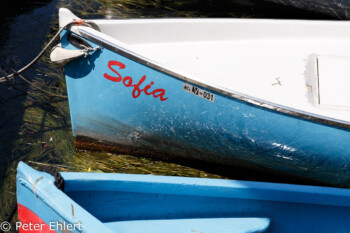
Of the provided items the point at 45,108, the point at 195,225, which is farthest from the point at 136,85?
the point at 45,108

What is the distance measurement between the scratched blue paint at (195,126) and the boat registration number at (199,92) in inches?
1.7

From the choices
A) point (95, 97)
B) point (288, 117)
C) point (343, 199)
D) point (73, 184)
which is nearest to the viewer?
point (73, 184)

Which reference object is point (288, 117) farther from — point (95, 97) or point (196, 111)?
point (95, 97)

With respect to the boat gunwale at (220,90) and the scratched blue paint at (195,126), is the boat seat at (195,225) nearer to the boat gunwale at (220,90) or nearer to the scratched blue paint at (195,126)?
the scratched blue paint at (195,126)

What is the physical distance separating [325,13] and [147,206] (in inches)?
201

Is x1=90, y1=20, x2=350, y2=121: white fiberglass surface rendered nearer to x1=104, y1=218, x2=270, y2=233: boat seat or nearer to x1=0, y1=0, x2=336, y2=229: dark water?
x1=0, y1=0, x2=336, y2=229: dark water

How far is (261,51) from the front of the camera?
4.70 meters

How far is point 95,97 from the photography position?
398cm

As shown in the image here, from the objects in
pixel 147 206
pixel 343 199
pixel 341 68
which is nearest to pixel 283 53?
pixel 341 68

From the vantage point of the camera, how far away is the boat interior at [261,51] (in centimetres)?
421

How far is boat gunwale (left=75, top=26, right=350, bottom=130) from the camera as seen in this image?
11.7ft

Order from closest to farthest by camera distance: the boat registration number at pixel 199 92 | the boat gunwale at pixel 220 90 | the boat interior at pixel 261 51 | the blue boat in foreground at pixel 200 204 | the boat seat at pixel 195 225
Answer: the blue boat in foreground at pixel 200 204
the boat seat at pixel 195 225
the boat gunwale at pixel 220 90
the boat registration number at pixel 199 92
the boat interior at pixel 261 51

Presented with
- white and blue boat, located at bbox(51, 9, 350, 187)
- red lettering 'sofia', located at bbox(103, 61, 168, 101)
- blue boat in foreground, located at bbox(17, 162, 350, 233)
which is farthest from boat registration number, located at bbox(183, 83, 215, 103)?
blue boat in foreground, located at bbox(17, 162, 350, 233)

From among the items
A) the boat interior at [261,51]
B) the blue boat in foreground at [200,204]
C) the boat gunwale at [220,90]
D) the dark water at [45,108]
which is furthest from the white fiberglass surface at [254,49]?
the blue boat in foreground at [200,204]
